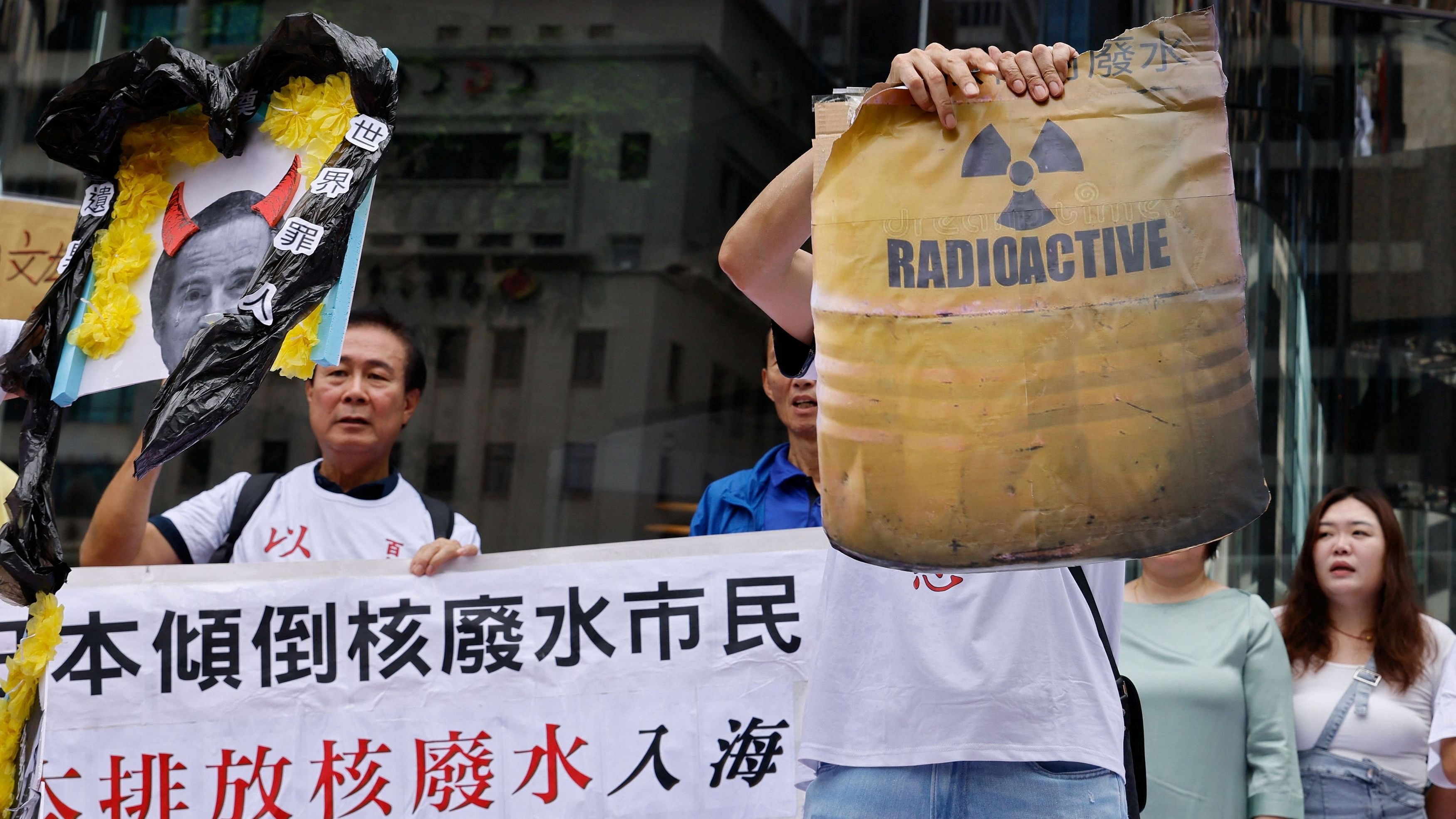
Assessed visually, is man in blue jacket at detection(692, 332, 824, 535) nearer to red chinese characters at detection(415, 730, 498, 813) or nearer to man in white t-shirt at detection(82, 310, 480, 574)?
man in white t-shirt at detection(82, 310, 480, 574)

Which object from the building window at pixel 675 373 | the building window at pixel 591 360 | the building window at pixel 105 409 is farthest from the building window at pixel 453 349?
the building window at pixel 105 409

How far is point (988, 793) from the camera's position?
1.90 metres

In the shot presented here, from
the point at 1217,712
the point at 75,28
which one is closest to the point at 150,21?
the point at 75,28

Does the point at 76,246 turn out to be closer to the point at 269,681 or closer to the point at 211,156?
the point at 211,156

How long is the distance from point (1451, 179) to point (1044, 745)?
4.59 m

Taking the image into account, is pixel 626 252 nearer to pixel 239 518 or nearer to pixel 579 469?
pixel 579 469

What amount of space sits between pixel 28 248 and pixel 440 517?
4.19 feet

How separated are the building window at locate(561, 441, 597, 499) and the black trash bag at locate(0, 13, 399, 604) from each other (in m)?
3.47

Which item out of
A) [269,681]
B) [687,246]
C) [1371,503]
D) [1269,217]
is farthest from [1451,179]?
[269,681]

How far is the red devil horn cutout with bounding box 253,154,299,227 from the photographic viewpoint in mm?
2143

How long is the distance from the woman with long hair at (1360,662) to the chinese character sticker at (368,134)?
250 centimetres

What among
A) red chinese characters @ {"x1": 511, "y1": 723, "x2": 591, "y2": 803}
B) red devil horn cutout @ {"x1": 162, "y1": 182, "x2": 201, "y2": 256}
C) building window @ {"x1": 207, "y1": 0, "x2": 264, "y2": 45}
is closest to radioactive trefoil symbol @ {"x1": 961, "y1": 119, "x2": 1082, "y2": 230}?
red devil horn cutout @ {"x1": 162, "y1": 182, "x2": 201, "y2": 256}

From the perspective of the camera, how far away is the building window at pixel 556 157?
5.95 metres

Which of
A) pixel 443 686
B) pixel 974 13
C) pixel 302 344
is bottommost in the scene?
pixel 443 686
